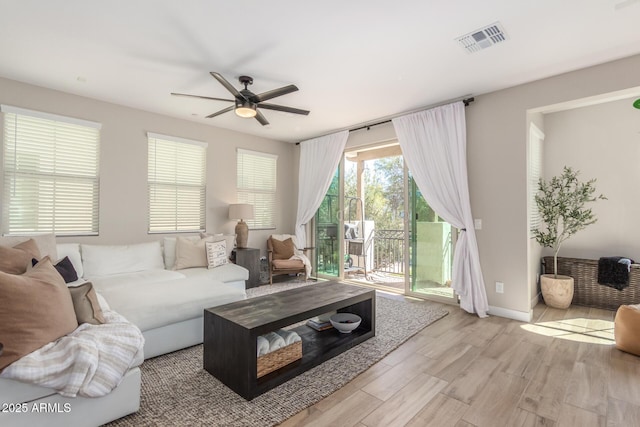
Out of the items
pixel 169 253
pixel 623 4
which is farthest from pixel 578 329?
pixel 169 253

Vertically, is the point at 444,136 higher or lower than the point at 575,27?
lower

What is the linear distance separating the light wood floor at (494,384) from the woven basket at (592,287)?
87 centimetres

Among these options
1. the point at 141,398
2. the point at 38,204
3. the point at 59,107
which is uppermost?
the point at 59,107

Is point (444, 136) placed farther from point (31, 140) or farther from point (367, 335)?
point (31, 140)

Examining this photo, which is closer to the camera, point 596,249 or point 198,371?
point 198,371

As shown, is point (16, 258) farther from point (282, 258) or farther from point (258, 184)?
point (258, 184)

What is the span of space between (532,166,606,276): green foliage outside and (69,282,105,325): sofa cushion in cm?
466

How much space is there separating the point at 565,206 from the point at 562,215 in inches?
4.7

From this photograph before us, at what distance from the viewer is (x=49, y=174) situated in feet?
12.0

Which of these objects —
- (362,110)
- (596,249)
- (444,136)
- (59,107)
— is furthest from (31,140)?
(596,249)

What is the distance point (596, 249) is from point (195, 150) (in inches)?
239

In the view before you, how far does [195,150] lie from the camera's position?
16.1 feet

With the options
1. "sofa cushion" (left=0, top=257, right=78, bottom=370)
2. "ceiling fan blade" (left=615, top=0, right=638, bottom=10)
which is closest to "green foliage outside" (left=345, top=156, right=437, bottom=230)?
"ceiling fan blade" (left=615, top=0, right=638, bottom=10)

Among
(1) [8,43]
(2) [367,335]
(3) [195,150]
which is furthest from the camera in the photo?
(3) [195,150]
